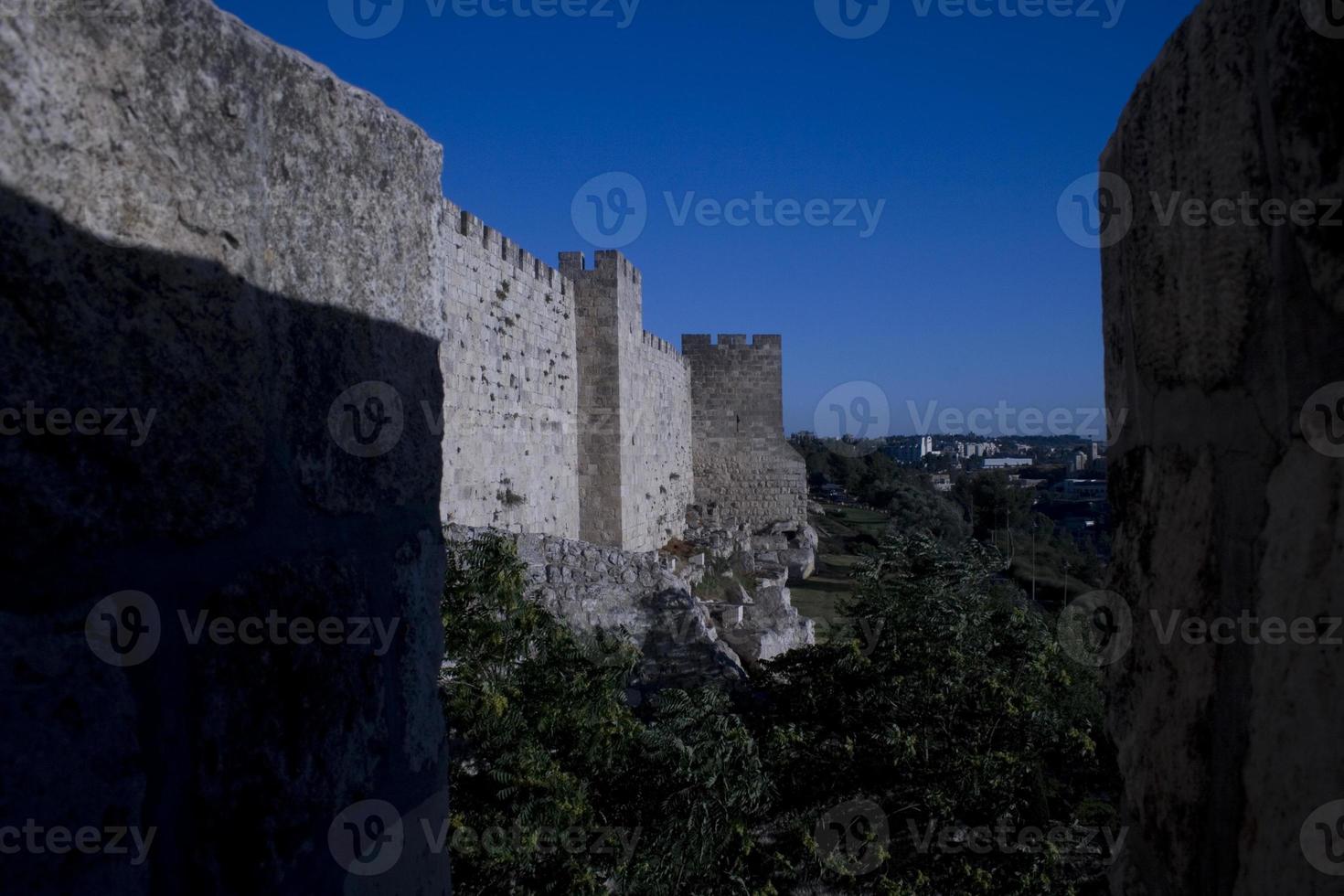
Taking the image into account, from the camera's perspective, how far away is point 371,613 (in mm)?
1475

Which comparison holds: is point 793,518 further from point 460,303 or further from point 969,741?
point 969,741

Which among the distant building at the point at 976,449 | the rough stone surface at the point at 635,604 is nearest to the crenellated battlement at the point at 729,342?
the rough stone surface at the point at 635,604

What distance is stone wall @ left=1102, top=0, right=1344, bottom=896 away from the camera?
90 cm

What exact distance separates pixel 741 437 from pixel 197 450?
21.5 metres

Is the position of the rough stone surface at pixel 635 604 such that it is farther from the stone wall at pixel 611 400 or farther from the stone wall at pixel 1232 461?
the stone wall at pixel 1232 461

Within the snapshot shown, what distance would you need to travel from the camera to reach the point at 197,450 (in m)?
1.12

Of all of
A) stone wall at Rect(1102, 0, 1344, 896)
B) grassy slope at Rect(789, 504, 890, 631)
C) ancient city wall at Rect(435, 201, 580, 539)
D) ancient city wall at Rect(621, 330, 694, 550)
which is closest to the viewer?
stone wall at Rect(1102, 0, 1344, 896)

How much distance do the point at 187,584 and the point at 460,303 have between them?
876 cm

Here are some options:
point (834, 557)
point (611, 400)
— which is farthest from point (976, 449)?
point (611, 400)

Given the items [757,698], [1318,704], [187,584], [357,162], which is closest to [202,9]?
[357,162]

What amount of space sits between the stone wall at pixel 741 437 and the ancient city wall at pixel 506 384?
9.02 meters

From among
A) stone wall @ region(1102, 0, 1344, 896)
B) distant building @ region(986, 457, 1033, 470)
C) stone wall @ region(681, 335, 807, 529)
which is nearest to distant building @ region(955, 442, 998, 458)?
distant building @ region(986, 457, 1033, 470)

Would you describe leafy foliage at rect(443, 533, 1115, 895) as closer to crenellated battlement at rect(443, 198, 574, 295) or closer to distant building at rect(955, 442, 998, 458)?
crenellated battlement at rect(443, 198, 574, 295)

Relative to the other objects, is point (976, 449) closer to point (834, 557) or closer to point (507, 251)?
point (834, 557)
